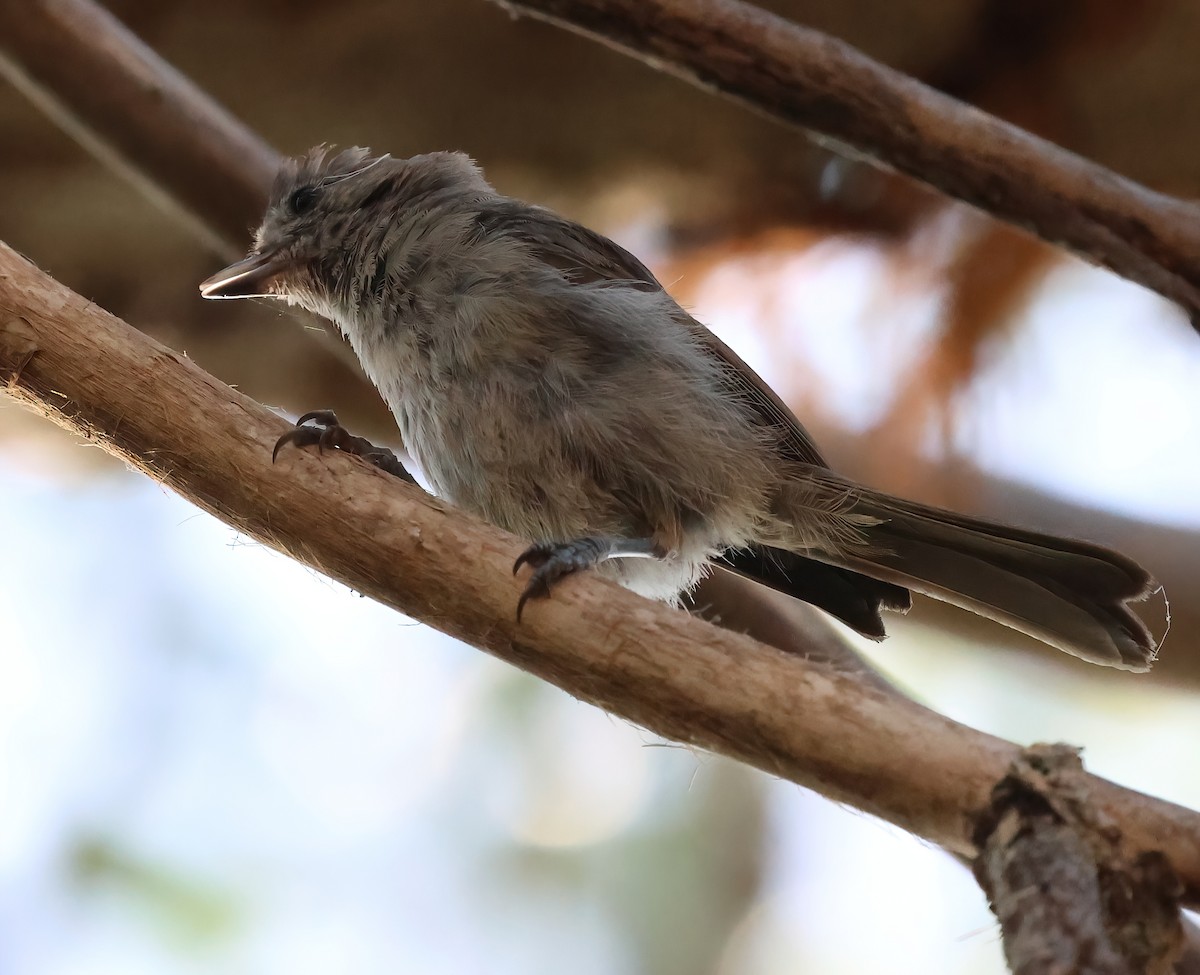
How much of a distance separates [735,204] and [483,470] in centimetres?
132

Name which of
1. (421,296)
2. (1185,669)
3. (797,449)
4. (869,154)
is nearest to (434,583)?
(421,296)

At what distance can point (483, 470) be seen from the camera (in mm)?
1708

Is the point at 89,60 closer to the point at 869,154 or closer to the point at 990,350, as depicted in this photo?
the point at 869,154

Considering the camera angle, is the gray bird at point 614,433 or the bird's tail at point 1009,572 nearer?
the bird's tail at point 1009,572

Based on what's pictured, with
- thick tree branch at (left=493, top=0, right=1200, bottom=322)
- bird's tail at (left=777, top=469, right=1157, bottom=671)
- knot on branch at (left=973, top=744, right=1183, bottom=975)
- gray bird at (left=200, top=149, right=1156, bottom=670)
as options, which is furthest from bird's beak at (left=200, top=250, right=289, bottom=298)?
knot on branch at (left=973, top=744, right=1183, bottom=975)

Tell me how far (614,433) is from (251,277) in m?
0.75

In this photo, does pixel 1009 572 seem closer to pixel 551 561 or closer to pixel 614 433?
pixel 614 433

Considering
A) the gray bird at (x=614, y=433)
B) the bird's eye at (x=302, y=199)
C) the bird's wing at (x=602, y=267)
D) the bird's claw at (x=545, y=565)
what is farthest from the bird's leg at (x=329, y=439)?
the bird's eye at (x=302, y=199)

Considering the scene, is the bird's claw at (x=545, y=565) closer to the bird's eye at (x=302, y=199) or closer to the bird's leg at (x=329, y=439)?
the bird's leg at (x=329, y=439)

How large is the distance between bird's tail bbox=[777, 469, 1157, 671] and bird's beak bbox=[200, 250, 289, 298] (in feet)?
3.42

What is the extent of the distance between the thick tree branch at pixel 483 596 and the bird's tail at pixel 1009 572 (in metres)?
0.50

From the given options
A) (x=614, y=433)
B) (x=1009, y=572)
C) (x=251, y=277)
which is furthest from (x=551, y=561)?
(x=251, y=277)

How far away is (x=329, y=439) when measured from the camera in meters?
1.37

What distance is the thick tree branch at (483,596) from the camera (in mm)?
1104
